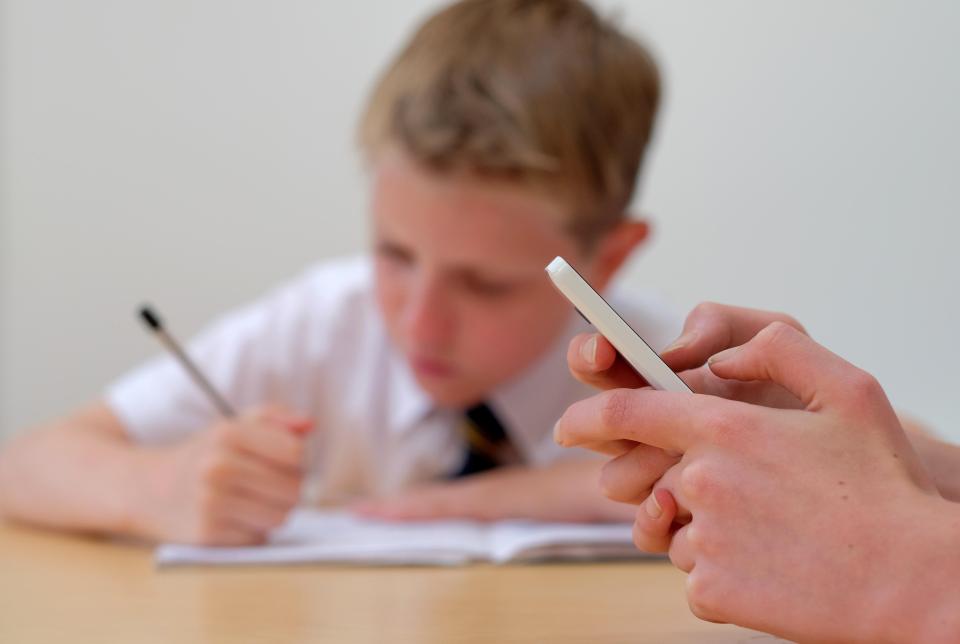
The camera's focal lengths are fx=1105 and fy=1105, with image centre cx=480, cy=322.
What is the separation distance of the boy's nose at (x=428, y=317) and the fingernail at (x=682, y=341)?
0.39 m

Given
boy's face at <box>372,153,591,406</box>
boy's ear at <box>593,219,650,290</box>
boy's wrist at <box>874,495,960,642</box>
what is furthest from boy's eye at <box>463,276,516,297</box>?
boy's wrist at <box>874,495,960,642</box>

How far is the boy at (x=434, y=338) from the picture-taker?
2.47 feet

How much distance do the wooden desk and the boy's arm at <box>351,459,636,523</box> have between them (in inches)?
4.6

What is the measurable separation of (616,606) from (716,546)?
0.53 feet

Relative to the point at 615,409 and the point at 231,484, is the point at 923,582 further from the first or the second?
the point at 231,484

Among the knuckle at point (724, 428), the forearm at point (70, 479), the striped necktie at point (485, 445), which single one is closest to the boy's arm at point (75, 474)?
the forearm at point (70, 479)

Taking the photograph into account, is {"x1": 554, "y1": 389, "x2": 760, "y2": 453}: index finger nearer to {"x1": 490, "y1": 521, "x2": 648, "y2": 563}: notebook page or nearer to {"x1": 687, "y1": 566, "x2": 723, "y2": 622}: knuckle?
{"x1": 687, "y1": 566, "x2": 723, "y2": 622}: knuckle

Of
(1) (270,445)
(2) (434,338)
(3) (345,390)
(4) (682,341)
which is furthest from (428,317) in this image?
(4) (682,341)

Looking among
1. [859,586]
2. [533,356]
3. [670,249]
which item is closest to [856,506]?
[859,586]

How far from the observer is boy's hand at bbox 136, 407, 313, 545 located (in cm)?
70

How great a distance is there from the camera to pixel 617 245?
0.92 m

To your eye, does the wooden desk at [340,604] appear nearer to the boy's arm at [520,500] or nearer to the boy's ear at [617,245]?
the boy's arm at [520,500]

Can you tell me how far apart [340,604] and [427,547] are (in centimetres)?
13

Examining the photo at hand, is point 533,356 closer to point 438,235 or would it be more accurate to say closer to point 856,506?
point 438,235
